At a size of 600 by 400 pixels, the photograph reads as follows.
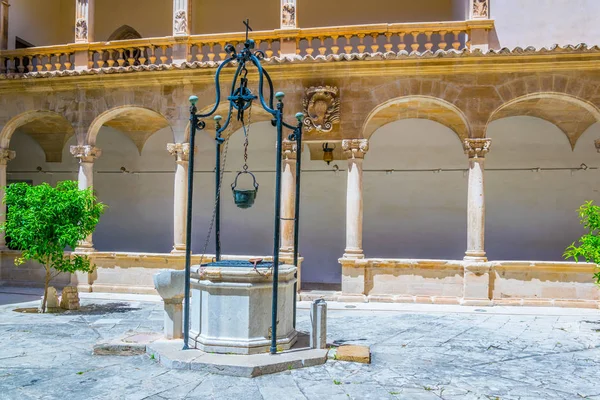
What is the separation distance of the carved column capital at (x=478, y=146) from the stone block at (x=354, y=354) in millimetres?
5475

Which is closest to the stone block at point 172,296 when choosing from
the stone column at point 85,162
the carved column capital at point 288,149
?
the carved column capital at point 288,149

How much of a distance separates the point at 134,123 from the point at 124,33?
2.67 meters

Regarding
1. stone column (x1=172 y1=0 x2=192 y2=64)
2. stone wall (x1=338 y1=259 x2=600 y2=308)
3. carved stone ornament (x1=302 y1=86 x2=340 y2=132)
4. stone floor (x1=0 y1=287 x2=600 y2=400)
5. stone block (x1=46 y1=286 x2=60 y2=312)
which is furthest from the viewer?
stone column (x1=172 y1=0 x2=192 y2=64)

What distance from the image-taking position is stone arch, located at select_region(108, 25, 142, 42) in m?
14.8

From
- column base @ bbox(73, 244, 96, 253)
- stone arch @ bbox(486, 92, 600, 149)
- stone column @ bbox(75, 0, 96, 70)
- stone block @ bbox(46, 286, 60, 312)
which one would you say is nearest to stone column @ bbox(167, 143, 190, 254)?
column base @ bbox(73, 244, 96, 253)

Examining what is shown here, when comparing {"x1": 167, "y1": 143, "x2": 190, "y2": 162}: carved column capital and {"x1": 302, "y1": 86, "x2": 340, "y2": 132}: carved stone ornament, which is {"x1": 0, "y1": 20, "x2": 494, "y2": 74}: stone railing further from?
{"x1": 167, "y1": 143, "x2": 190, "y2": 162}: carved column capital

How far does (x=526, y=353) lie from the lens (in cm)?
657

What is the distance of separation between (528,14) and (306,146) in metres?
5.79

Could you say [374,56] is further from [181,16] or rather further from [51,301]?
[51,301]

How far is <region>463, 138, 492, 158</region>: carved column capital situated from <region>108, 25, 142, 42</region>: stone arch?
9284 millimetres

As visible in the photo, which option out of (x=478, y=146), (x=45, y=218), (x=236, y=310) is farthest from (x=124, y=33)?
(x=236, y=310)

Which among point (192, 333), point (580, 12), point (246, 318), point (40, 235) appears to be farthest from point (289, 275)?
point (580, 12)

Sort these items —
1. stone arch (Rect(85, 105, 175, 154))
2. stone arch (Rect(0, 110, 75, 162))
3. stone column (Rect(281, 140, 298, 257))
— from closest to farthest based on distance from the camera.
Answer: stone column (Rect(281, 140, 298, 257)), stone arch (Rect(85, 105, 175, 154)), stone arch (Rect(0, 110, 75, 162))

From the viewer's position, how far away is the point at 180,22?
1158 cm
